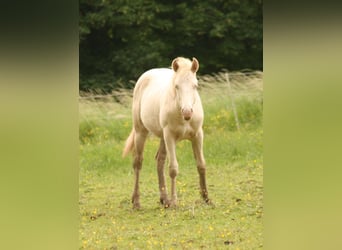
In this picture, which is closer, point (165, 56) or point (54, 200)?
point (54, 200)

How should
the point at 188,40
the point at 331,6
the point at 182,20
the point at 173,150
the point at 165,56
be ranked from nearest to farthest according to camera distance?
the point at 331,6, the point at 182,20, the point at 188,40, the point at 165,56, the point at 173,150

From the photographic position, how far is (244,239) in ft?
8.14

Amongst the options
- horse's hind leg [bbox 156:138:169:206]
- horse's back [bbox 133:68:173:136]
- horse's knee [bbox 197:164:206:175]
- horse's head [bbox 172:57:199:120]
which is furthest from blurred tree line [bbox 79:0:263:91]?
horse's hind leg [bbox 156:138:169:206]

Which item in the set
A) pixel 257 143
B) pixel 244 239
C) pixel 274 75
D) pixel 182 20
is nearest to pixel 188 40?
pixel 182 20

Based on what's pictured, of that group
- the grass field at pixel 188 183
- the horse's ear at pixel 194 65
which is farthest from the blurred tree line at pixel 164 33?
the grass field at pixel 188 183

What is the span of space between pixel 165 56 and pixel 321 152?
1.64 m

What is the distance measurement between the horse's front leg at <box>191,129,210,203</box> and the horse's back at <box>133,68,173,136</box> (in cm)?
40

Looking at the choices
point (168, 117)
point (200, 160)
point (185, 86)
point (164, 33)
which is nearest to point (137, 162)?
point (168, 117)

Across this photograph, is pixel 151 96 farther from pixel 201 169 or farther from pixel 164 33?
pixel 164 33

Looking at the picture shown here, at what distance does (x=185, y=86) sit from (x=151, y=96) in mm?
526

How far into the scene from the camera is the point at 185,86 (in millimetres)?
3355

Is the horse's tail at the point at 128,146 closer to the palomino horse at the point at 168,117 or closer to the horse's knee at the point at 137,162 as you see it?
the palomino horse at the point at 168,117

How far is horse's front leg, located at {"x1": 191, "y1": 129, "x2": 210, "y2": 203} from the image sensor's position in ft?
10.8

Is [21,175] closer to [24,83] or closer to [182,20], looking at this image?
[24,83]
